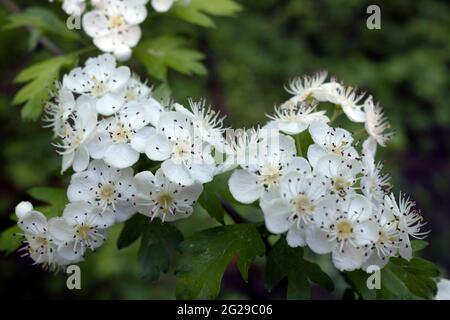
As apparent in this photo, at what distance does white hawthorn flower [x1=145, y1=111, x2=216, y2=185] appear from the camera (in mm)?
1633

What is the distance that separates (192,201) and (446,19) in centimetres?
496

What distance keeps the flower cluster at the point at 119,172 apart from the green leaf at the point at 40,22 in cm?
84

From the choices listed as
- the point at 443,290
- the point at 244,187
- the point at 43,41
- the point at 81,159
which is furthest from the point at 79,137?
the point at 443,290

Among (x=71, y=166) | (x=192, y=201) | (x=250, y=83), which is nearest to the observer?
(x=192, y=201)

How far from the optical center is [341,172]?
1.58 m

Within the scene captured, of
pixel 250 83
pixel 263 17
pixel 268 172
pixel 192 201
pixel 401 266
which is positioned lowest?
pixel 250 83

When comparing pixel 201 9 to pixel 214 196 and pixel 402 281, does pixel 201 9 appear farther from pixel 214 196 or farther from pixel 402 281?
pixel 402 281

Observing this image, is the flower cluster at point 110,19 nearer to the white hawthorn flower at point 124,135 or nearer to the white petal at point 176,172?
the white hawthorn flower at point 124,135

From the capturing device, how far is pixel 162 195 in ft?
5.47

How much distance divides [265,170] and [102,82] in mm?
669

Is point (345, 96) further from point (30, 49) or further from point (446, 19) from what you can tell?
point (446, 19)

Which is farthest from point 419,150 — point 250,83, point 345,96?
point 345,96

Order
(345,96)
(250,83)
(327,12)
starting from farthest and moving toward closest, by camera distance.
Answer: (327,12), (250,83), (345,96)

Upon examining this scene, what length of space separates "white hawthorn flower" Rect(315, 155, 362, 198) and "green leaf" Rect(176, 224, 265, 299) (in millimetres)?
312
